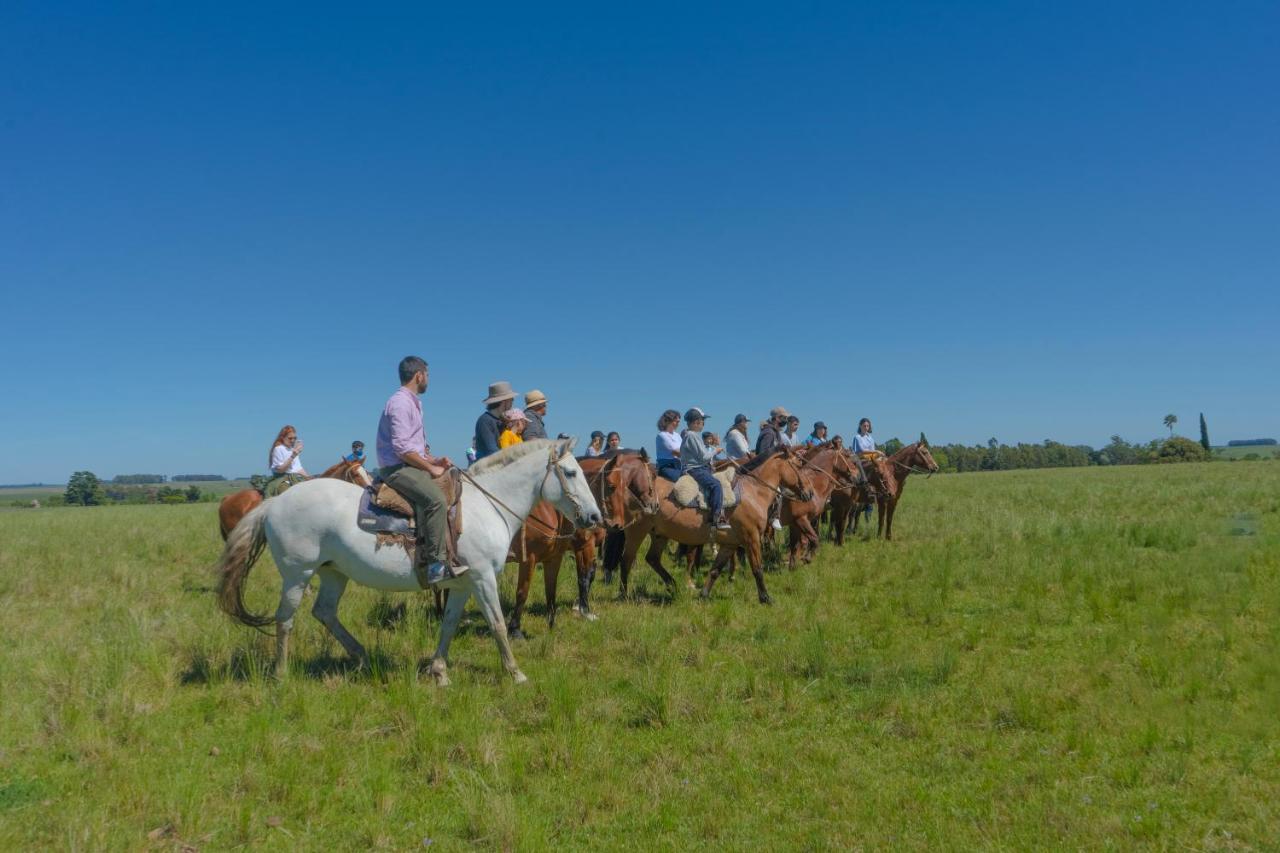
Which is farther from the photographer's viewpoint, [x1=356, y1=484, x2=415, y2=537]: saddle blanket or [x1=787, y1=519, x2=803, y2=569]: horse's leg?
[x1=787, y1=519, x2=803, y2=569]: horse's leg

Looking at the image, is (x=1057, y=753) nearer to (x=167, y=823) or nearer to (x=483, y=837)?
(x=483, y=837)

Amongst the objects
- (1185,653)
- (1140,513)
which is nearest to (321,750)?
(1185,653)

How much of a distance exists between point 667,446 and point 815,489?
4.19 metres

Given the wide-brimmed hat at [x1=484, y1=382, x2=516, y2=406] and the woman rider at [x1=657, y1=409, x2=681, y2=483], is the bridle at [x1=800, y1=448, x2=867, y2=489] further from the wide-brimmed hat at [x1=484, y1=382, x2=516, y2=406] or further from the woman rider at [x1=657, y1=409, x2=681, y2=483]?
the wide-brimmed hat at [x1=484, y1=382, x2=516, y2=406]

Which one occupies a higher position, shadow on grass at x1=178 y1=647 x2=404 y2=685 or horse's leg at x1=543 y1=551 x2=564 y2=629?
horse's leg at x1=543 y1=551 x2=564 y2=629

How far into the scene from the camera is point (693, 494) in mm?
11656

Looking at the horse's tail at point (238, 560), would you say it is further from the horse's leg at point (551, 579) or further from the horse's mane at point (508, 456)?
the horse's leg at point (551, 579)

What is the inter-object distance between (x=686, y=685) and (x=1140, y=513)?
1951cm

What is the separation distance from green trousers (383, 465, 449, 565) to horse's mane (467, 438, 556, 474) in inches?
33.1

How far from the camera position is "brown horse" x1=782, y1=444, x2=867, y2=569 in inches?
543

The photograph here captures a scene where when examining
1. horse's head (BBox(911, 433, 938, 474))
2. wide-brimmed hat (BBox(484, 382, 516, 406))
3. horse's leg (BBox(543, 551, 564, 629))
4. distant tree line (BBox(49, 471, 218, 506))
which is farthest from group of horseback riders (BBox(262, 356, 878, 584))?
distant tree line (BBox(49, 471, 218, 506))

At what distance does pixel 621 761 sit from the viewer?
5535 mm

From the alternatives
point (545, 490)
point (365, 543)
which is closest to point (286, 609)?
point (365, 543)

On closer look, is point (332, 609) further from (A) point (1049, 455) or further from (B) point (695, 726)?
(A) point (1049, 455)
